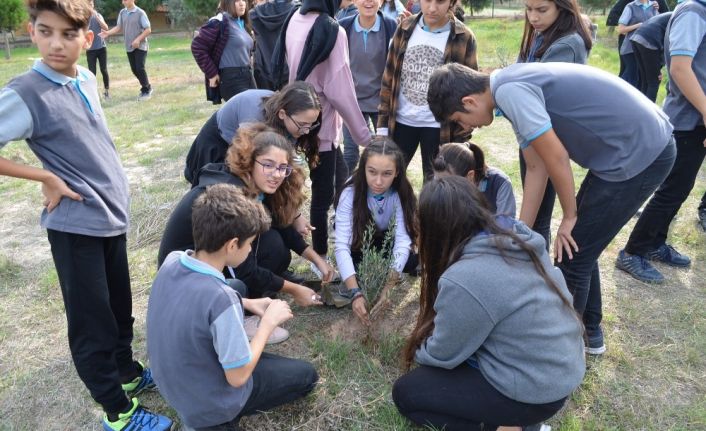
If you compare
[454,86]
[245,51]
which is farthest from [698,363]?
[245,51]

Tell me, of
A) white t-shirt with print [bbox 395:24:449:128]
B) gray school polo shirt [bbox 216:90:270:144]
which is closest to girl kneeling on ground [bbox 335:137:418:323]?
white t-shirt with print [bbox 395:24:449:128]

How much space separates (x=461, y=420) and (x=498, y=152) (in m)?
4.40

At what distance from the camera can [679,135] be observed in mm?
3029

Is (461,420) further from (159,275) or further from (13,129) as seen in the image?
(13,129)

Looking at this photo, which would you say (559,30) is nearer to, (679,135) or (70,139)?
(679,135)

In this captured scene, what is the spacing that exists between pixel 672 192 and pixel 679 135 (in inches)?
14.3

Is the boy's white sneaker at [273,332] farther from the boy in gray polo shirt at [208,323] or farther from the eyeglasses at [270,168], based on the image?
the eyeglasses at [270,168]

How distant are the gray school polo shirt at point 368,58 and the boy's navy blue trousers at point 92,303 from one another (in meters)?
2.32

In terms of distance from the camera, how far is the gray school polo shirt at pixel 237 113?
→ 265 cm

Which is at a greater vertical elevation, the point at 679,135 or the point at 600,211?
the point at 679,135

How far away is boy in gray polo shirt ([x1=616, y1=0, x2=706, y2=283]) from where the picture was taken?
8.82ft

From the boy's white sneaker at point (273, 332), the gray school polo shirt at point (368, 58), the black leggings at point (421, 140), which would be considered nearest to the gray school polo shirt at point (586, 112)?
the black leggings at point (421, 140)

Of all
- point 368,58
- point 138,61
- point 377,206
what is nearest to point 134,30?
point 138,61

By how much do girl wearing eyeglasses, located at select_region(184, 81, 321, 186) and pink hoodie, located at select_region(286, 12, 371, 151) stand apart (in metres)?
0.22
